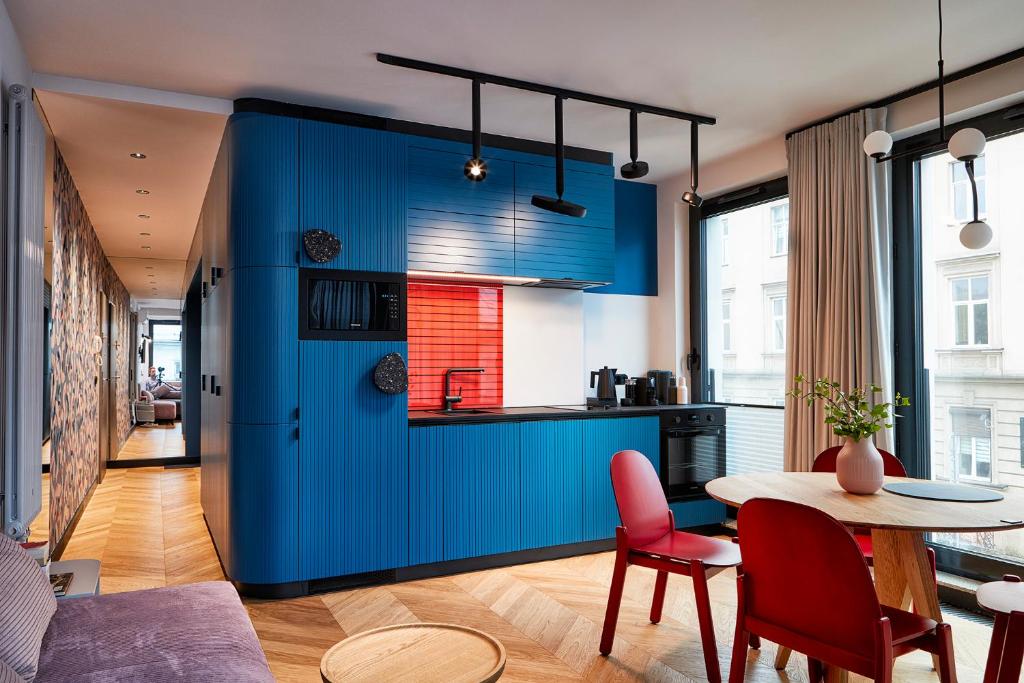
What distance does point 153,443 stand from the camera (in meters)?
10.3

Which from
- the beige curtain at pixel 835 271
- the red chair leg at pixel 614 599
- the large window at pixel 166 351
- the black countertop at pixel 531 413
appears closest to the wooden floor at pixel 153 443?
the large window at pixel 166 351

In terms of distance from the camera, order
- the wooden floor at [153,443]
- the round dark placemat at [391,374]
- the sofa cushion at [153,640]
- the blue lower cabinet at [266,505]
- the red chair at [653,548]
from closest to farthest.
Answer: the sofa cushion at [153,640] → the red chair at [653,548] → the blue lower cabinet at [266,505] → the round dark placemat at [391,374] → the wooden floor at [153,443]

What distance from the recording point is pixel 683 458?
192 inches

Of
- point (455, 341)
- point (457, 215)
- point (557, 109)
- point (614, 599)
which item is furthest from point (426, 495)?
point (557, 109)

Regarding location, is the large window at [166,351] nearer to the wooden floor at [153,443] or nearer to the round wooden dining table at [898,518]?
the wooden floor at [153,443]

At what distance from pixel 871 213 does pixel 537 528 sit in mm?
2719

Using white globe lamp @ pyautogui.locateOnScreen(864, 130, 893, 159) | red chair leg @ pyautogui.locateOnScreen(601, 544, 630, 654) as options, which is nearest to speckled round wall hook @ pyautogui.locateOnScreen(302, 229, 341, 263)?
red chair leg @ pyautogui.locateOnScreen(601, 544, 630, 654)

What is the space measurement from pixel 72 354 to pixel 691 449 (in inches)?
178

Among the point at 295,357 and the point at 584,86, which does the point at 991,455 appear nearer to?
the point at 584,86

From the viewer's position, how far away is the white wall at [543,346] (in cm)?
493

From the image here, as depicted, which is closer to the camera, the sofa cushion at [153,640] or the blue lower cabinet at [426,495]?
the sofa cushion at [153,640]

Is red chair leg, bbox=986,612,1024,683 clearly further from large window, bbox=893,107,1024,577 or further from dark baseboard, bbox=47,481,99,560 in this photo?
dark baseboard, bbox=47,481,99,560

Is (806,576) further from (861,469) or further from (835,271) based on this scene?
(835,271)

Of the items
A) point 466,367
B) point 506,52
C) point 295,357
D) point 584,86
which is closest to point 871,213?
point 584,86
